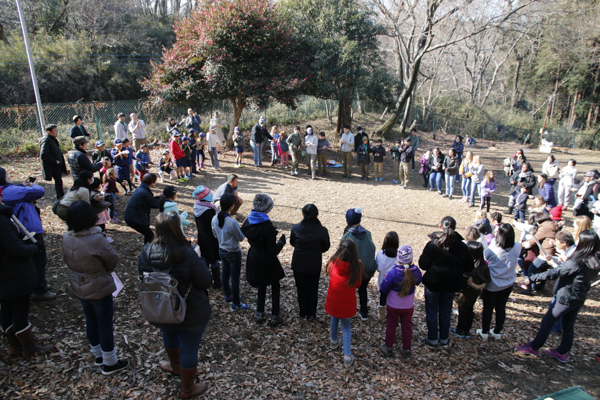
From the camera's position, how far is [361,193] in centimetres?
1220

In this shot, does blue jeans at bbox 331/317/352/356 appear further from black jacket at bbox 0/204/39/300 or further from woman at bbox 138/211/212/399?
black jacket at bbox 0/204/39/300

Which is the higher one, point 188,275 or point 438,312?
point 188,275

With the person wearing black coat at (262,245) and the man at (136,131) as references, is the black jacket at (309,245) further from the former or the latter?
the man at (136,131)

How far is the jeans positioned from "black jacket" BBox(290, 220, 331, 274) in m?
2.94

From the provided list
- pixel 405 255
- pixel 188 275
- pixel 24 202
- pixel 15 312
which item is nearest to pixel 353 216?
pixel 405 255

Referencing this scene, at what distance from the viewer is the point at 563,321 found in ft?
15.1

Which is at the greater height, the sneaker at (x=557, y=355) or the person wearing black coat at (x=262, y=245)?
the person wearing black coat at (x=262, y=245)

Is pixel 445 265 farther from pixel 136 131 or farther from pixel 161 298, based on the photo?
pixel 136 131

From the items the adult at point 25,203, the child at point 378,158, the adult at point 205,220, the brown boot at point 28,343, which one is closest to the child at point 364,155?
the child at point 378,158

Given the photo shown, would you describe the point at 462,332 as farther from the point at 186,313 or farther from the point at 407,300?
the point at 186,313

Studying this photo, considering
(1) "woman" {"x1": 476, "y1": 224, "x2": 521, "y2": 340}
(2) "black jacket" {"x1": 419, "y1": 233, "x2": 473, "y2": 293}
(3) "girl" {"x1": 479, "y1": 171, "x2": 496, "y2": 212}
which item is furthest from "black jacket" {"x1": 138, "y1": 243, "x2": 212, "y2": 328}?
(3) "girl" {"x1": 479, "y1": 171, "x2": 496, "y2": 212}

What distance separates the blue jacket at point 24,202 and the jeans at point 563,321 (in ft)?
21.5

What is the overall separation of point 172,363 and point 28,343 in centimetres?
159

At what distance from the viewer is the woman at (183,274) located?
10.2 feet
